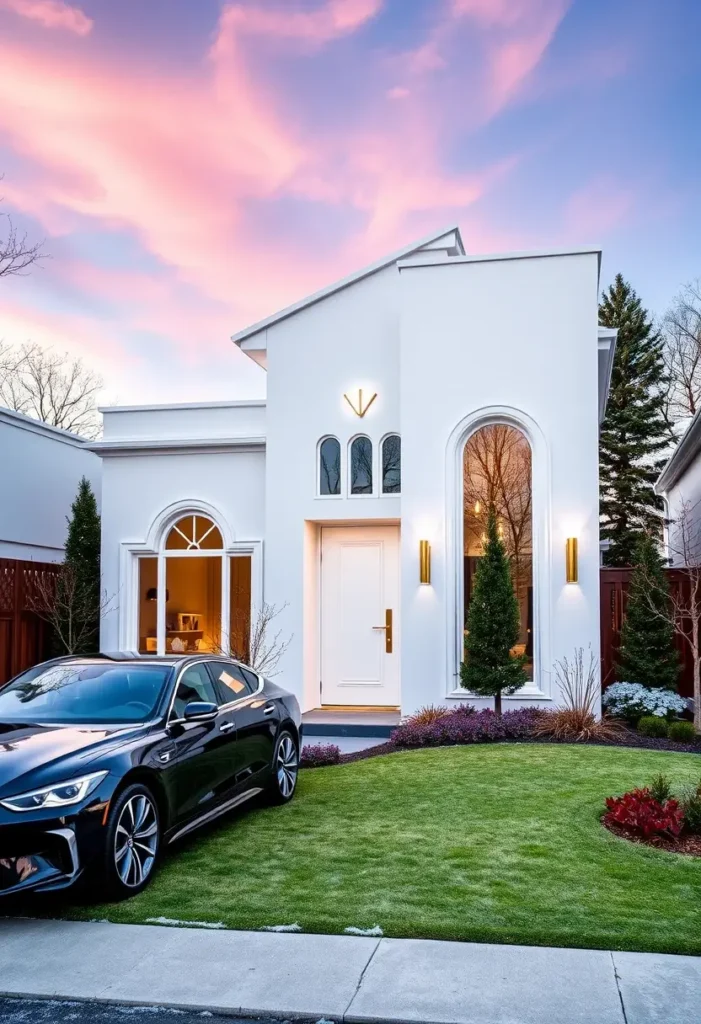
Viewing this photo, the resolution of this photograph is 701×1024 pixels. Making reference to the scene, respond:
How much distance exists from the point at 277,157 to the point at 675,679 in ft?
33.7

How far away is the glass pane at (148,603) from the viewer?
15.1 metres

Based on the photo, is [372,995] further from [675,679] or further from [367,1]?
[367,1]

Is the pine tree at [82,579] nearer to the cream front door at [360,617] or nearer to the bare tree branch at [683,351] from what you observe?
the cream front door at [360,617]

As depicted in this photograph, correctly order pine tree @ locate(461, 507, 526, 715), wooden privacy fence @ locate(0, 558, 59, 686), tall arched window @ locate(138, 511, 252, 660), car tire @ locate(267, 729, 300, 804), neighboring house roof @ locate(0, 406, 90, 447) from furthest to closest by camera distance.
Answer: neighboring house roof @ locate(0, 406, 90, 447)
tall arched window @ locate(138, 511, 252, 660)
wooden privacy fence @ locate(0, 558, 59, 686)
pine tree @ locate(461, 507, 526, 715)
car tire @ locate(267, 729, 300, 804)

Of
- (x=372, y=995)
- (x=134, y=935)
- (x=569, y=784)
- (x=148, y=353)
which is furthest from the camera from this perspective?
(x=148, y=353)

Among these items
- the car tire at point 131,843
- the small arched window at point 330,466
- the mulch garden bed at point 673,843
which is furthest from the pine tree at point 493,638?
the car tire at point 131,843

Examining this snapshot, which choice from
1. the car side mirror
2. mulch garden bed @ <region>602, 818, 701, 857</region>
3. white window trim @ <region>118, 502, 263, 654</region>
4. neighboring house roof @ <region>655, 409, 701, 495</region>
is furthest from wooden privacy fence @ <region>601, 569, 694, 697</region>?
the car side mirror

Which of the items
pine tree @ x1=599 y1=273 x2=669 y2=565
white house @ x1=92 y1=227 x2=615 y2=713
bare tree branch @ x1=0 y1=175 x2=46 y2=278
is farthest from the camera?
pine tree @ x1=599 y1=273 x2=669 y2=565

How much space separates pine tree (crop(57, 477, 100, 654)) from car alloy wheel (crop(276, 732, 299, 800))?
665cm

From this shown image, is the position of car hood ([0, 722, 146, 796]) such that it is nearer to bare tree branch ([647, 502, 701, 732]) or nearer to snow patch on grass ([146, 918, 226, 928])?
snow patch on grass ([146, 918, 226, 928])

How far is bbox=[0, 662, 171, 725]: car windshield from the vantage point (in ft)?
20.9

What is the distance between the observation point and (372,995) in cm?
413

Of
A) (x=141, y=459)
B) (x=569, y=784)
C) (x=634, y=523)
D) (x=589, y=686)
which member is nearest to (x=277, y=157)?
(x=141, y=459)

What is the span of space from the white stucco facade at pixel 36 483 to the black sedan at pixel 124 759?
9.15 m
